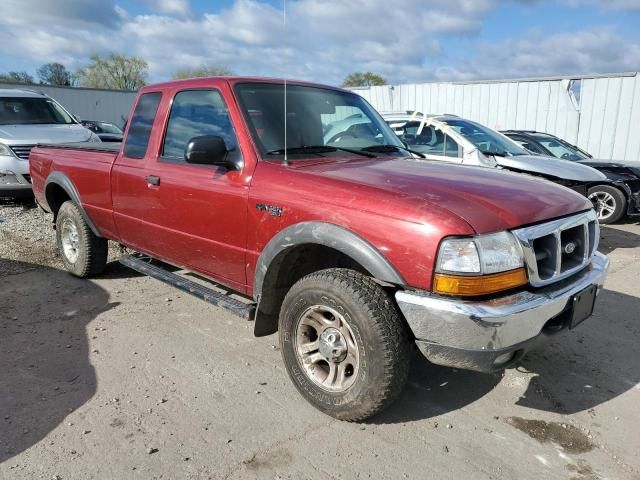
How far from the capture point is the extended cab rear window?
161 inches

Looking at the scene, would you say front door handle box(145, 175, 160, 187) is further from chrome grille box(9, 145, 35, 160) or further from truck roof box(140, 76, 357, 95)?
chrome grille box(9, 145, 35, 160)

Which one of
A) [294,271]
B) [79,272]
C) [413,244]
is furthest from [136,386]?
[79,272]

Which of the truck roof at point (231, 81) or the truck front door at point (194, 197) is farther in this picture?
the truck roof at point (231, 81)

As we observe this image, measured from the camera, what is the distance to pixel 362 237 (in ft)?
8.48

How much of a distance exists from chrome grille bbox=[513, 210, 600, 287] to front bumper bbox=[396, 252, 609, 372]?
0.12m

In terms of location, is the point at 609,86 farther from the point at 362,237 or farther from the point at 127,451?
the point at 127,451

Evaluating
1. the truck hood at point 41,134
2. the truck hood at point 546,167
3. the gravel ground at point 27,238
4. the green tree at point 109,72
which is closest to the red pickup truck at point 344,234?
the gravel ground at point 27,238

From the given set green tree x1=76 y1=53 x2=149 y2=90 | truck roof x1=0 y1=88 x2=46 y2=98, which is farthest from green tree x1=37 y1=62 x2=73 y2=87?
truck roof x1=0 y1=88 x2=46 y2=98

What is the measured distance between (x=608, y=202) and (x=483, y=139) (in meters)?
2.76

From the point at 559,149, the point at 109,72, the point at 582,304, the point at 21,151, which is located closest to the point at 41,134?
the point at 21,151

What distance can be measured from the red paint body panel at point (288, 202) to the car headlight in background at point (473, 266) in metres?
0.05

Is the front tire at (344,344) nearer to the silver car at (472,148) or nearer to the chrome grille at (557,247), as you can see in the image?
the chrome grille at (557,247)

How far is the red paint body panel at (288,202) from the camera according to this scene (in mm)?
2459

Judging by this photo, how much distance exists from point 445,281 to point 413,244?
227 millimetres
